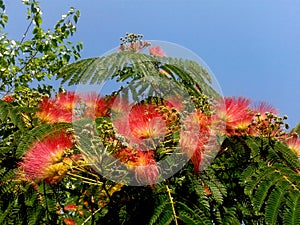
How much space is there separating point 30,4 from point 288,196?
5.83 metres

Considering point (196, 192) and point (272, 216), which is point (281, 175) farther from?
point (196, 192)

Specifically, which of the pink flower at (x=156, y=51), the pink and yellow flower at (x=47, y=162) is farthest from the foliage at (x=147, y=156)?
the pink flower at (x=156, y=51)

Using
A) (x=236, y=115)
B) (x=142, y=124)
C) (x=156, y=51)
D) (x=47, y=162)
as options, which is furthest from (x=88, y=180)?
(x=156, y=51)

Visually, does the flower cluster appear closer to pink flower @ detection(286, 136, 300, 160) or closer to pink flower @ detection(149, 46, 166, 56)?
pink flower @ detection(286, 136, 300, 160)

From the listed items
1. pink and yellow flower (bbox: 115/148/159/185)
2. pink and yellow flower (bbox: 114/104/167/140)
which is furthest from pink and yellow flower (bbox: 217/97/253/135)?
pink and yellow flower (bbox: 115/148/159/185)

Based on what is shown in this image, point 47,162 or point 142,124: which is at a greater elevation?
point 142,124

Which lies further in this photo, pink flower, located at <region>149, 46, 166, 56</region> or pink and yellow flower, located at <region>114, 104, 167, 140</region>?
pink flower, located at <region>149, 46, 166, 56</region>

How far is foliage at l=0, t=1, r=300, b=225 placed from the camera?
172 cm

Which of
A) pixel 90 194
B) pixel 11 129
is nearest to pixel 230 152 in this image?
pixel 90 194

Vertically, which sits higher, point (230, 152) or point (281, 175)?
point (230, 152)

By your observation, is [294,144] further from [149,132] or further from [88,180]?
[88,180]

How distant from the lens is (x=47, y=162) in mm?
1703

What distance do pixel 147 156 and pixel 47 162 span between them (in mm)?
355

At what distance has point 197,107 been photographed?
1946 millimetres
